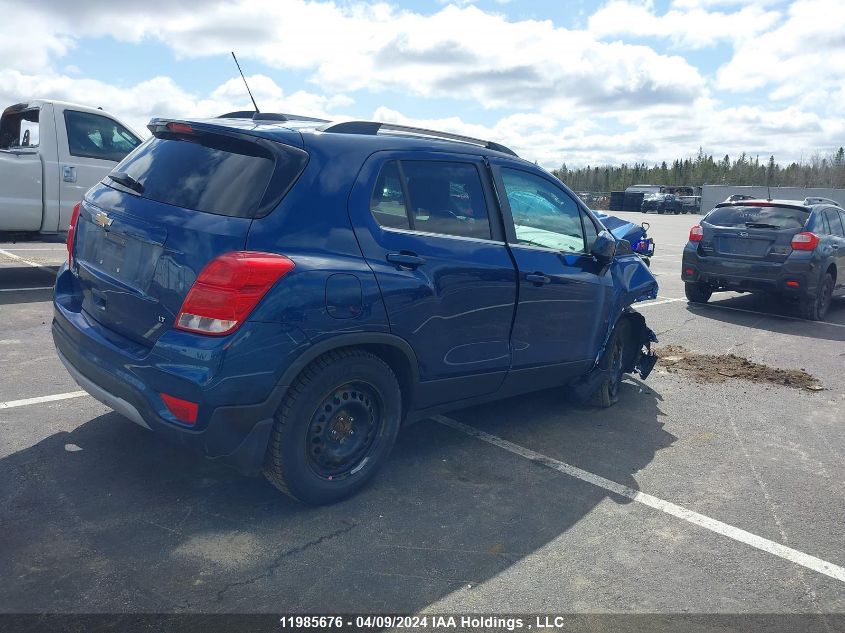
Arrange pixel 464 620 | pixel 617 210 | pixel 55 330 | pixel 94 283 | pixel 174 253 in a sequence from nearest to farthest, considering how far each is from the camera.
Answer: pixel 464 620 < pixel 174 253 < pixel 94 283 < pixel 55 330 < pixel 617 210

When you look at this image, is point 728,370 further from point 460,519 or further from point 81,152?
point 81,152

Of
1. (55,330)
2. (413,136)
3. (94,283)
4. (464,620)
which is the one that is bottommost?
(464,620)

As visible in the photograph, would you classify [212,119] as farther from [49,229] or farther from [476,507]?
[49,229]

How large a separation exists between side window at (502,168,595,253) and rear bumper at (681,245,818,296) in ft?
19.4

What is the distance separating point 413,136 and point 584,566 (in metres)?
2.44

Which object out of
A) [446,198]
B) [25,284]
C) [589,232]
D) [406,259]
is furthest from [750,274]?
[25,284]

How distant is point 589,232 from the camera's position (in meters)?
5.26

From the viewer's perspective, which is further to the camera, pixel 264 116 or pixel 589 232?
pixel 589 232

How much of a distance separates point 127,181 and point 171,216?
2.03ft

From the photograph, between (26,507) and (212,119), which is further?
(212,119)

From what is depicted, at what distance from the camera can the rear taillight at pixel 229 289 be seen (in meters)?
3.17

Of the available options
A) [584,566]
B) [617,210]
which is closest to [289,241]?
[584,566]

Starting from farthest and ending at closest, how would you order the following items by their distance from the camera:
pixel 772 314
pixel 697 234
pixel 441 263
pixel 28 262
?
pixel 28 262, pixel 697 234, pixel 772 314, pixel 441 263

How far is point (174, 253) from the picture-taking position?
11.0ft
